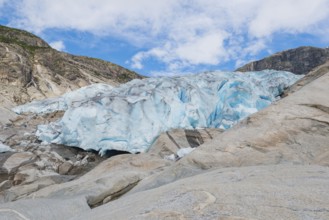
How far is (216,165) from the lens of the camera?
345 inches

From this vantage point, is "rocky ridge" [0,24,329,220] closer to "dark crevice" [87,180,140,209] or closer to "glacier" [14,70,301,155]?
"dark crevice" [87,180,140,209]

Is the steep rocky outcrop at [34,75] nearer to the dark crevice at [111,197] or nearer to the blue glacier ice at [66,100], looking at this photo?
the blue glacier ice at [66,100]

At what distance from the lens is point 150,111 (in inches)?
741

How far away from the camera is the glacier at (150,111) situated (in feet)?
58.6

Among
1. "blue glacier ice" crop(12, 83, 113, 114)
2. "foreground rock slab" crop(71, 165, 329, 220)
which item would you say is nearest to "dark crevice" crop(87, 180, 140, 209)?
"foreground rock slab" crop(71, 165, 329, 220)

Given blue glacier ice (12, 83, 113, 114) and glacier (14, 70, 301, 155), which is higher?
blue glacier ice (12, 83, 113, 114)

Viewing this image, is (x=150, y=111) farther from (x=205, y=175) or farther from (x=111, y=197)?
(x=205, y=175)

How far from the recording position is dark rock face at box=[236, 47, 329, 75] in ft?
295

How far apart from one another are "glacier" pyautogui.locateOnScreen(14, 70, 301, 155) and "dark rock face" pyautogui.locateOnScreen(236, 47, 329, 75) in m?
69.5

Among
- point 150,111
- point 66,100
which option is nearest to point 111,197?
point 150,111

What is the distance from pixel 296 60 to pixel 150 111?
81.7 metres

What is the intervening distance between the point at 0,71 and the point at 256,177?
1662 inches

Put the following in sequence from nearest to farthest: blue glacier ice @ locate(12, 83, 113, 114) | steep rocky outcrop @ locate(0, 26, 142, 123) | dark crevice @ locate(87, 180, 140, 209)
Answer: dark crevice @ locate(87, 180, 140, 209)
blue glacier ice @ locate(12, 83, 113, 114)
steep rocky outcrop @ locate(0, 26, 142, 123)

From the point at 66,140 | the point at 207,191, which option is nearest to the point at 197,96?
the point at 66,140
